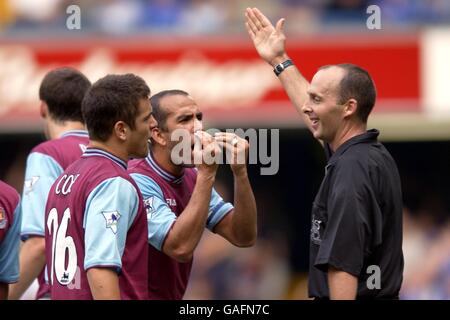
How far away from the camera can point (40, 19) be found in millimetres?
13742

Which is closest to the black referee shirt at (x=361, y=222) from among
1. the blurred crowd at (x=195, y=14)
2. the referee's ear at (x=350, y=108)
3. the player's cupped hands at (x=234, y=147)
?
the referee's ear at (x=350, y=108)

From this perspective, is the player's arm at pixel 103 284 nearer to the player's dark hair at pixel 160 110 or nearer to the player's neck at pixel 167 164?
the player's neck at pixel 167 164

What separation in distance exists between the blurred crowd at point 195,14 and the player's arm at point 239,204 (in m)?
6.93

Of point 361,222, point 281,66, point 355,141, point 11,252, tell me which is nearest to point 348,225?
point 361,222

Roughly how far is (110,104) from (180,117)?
65 centimetres

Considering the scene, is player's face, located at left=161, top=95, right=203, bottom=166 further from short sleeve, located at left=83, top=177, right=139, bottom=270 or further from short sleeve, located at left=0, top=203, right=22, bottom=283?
short sleeve, located at left=0, top=203, right=22, bottom=283

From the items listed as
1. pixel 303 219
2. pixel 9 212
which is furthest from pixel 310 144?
pixel 9 212

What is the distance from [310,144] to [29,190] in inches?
332

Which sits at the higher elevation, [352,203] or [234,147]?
[234,147]

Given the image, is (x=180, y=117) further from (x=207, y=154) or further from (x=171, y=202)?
(x=207, y=154)

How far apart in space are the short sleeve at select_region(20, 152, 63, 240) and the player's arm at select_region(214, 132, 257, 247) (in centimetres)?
130

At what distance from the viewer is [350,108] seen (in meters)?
5.71

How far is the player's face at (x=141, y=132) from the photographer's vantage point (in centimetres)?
564

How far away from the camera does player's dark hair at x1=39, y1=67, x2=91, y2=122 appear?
7.18m
